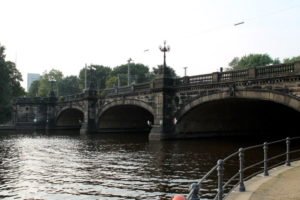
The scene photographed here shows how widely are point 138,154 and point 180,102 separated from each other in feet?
33.3

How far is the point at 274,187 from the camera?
29.5 ft

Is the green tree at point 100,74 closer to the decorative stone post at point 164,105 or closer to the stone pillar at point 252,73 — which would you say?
the decorative stone post at point 164,105

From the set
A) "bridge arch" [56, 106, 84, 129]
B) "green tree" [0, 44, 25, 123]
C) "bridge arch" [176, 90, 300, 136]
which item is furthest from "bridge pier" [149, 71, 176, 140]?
"green tree" [0, 44, 25, 123]

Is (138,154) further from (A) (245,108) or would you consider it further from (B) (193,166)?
(A) (245,108)

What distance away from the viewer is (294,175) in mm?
10523

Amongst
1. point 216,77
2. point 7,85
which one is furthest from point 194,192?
point 7,85

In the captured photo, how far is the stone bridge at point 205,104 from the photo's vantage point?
26156 mm

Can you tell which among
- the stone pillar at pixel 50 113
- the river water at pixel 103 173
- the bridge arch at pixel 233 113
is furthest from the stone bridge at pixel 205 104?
the stone pillar at pixel 50 113

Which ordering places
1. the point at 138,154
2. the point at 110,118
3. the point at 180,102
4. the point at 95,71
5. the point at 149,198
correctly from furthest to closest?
1. the point at 95,71
2. the point at 110,118
3. the point at 180,102
4. the point at 138,154
5. the point at 149,198

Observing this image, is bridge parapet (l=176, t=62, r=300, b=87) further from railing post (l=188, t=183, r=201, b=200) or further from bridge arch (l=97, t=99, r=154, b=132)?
railing post (l=188, t=183, r=201, b=200)

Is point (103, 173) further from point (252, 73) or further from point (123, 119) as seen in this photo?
point (123, 119)

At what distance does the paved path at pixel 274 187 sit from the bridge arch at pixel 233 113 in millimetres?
17648

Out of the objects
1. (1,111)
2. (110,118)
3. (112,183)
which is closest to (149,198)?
(112,183)

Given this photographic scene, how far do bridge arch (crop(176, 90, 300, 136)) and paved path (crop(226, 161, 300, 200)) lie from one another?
57.9 ft
